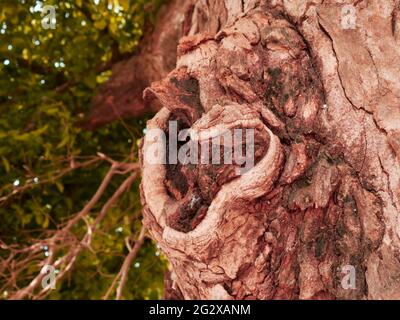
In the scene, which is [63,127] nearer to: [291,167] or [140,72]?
[140,72]

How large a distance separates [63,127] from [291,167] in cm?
225

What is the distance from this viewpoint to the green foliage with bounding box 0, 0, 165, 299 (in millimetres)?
3520

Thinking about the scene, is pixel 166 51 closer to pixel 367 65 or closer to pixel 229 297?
pixel 367 65

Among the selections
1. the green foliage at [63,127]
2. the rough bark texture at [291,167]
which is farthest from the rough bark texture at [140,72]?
the rough bark texture at [291,167]

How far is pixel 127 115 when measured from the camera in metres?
3.82

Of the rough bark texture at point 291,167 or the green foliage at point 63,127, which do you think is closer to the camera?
the rough bark texture at point 291,167

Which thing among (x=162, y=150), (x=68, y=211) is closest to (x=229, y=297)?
(x=162, y=150)

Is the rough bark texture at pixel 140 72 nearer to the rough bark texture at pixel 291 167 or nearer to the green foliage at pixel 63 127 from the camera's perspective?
the green foliage at pixel 63 127

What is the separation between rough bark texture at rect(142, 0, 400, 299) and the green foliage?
1715mm

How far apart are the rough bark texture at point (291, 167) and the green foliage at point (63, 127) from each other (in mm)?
1715

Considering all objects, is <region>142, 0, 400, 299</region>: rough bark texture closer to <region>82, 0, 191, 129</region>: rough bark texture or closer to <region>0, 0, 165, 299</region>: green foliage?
<region>82, 0, 191, 129</region>: rough bark texture

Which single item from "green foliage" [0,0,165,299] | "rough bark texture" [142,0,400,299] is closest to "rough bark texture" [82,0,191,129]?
"green foliage" [0,0,165,299]

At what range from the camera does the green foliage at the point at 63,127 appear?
11.5 ft

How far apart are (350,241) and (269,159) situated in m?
0.32
